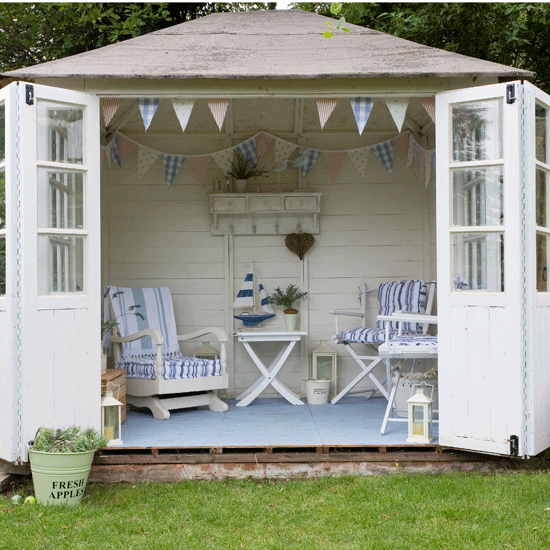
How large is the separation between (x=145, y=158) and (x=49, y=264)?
2190 mm

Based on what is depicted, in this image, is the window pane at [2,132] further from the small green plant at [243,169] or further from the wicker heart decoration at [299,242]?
the wicker heart decoration at [299,242]

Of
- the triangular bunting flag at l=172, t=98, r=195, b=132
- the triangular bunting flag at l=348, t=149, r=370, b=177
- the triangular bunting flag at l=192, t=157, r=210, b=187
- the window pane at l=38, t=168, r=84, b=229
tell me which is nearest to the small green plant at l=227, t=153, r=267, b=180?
the triangular bunting flag at l=192, t=157, r=210, b=187

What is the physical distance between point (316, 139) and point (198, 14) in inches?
110

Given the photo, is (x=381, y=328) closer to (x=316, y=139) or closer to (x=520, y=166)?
(x=316, y=139)

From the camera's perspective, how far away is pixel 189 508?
3.38 m

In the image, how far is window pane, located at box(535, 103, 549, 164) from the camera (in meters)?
3.85

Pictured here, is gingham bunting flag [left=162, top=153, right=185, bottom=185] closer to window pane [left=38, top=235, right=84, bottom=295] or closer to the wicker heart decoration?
the wicker heart decoration

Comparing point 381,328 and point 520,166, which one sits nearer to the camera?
point 520,166

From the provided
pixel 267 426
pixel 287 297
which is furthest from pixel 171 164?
pixel 267 426

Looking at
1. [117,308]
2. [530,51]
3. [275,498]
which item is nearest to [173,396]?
[117,308]

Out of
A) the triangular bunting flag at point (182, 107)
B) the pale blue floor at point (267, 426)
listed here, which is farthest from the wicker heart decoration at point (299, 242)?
the triangular bunting flag at point (182, 107)

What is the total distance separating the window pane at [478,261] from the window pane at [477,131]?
434 millimetres

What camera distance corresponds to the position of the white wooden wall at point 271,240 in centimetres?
Answer: 600

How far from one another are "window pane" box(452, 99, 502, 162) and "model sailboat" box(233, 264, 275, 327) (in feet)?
8.06
